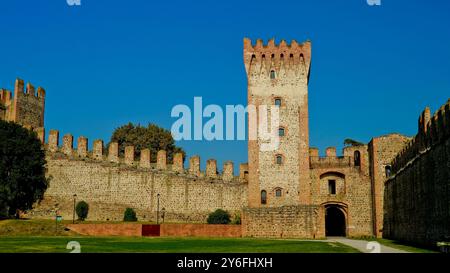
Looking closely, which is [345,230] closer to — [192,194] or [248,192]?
[248,192]

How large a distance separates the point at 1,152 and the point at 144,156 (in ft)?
36.2

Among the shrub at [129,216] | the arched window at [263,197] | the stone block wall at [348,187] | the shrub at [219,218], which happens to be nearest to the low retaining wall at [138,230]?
the shrub at [219,218]

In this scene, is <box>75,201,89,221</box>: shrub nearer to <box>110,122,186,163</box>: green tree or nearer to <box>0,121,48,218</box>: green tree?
<box>0,121,48,218</box>: green tree

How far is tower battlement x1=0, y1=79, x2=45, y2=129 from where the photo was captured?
54697 mm

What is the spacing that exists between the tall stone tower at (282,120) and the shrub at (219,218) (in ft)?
8.98

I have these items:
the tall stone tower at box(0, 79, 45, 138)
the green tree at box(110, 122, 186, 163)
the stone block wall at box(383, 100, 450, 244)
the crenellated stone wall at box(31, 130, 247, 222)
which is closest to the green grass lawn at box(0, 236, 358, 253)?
the stone block wall at box(383, 100, 450, 244)

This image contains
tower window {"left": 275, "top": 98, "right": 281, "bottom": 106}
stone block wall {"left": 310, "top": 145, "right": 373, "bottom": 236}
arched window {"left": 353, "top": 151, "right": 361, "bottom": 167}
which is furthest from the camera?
arched window {"left": 353, "top": 151, "right": 361, "bottom": 167}

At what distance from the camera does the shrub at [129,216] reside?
4382 cm

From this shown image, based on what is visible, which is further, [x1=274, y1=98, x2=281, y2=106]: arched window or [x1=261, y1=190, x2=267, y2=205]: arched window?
[x1=274, y1=98, x2=281, y2=106]: arched window

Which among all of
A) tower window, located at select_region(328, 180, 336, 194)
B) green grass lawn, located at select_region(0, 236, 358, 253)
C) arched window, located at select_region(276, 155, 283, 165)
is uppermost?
arched window, located at select_region(276, 155, 283, 165)

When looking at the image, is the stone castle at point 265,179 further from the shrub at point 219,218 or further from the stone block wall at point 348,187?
the shrub at point 219,218

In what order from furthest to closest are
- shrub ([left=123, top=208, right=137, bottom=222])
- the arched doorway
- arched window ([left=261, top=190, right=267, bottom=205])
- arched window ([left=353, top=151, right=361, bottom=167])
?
the arched doorway < arched window ([left=353, top=151, right=361, bottom=167]) < shrub ([left=123, top=208, right=137, bottom=222]) < arched window ([left=261, top=190, right=267, bottom=205])

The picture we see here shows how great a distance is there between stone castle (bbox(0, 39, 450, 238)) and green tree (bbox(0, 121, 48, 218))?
99 centimetres
